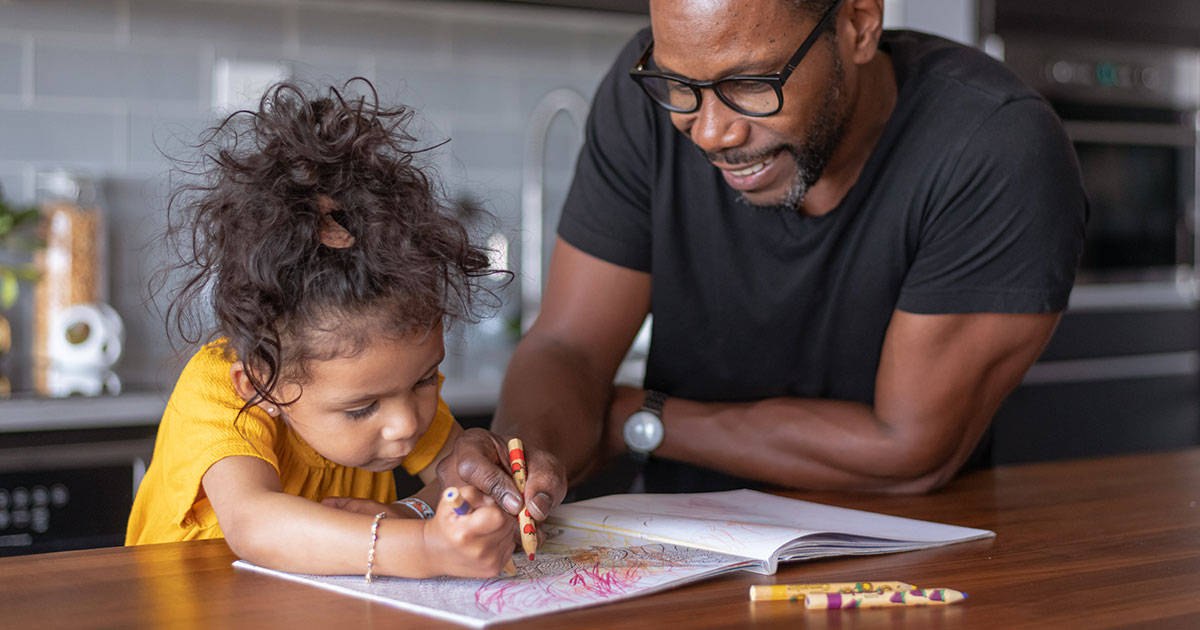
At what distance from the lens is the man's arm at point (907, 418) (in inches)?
55.0

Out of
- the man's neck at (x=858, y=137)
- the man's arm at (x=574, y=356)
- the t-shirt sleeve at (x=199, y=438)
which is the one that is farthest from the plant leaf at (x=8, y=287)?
the man's neck at (x=858, y=137)

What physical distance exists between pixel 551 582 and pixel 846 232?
79 cm

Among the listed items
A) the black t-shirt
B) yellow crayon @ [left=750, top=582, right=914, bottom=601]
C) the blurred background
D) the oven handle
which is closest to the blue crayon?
yellow crayon @ [left=750, top=582, right=914, bottom=601]

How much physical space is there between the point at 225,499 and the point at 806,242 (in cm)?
84

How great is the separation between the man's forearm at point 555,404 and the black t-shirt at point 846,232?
0.55 feet

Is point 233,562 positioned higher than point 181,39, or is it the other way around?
point 181,39

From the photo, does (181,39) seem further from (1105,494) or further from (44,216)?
(1105,494)

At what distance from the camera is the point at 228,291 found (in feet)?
3.19

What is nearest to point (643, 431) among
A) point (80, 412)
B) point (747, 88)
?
point (747, 88)

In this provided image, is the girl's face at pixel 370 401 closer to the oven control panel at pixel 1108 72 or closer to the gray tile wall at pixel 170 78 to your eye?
the gray tile wall at pixel 170 78

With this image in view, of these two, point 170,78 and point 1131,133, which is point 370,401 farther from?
point 1131,133

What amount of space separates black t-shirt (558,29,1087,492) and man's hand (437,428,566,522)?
0.56 m

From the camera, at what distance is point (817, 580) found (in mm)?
922

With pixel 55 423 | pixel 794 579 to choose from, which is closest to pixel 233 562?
pixel 794 579
